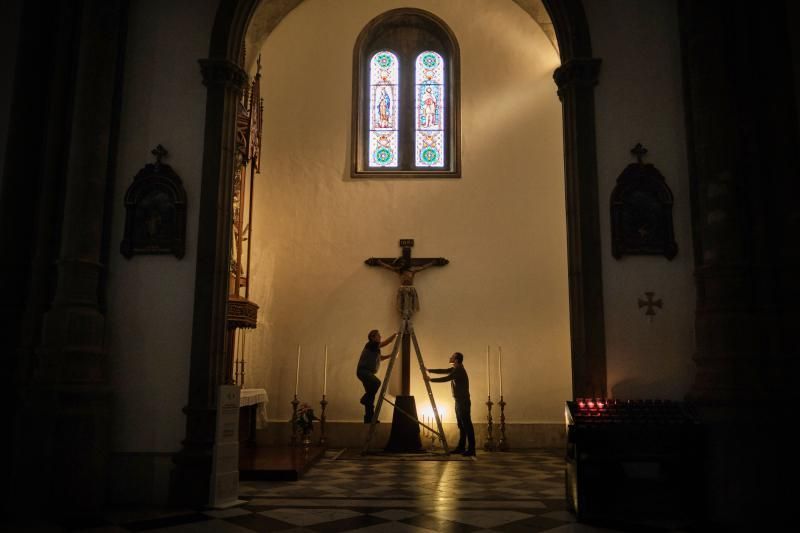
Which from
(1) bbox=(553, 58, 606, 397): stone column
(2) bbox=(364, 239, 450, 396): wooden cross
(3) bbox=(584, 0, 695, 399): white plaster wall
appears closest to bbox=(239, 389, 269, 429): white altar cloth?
(2) bbox=(364, 239, 450, 396): wooden cross

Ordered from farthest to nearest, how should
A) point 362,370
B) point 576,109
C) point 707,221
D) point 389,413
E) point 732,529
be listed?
point 389,413, point 362,370, point 576,109, point 707,221, point 732,529

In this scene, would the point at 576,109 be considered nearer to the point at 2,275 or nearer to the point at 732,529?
the point at 732,529

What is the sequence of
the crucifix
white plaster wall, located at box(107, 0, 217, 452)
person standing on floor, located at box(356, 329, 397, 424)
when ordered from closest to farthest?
1. white plaster wall, located at box(107, 0, 217, 452)
2. the crucifix
3. person standing on floor, located at box(356, 329, 397, 424)

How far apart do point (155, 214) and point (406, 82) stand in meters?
6.78

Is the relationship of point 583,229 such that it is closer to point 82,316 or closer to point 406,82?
point 82,316

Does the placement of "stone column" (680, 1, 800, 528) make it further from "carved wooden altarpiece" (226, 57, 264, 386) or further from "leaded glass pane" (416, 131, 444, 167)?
"leaded glass pane" (416, 131, 444, 167)

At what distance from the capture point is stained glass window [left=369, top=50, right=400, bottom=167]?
38.8ft

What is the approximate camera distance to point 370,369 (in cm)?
1006

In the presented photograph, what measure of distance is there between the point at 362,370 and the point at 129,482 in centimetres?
459

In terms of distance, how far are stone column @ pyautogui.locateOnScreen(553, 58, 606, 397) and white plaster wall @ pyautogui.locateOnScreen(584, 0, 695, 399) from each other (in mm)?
94

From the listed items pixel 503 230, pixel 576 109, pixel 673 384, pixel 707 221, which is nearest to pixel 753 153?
pixel 707 221

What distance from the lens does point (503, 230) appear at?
11164 millimetres

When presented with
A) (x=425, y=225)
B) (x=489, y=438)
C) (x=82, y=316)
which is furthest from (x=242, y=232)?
(x=489, y=438)

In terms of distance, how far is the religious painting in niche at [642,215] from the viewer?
19.9 feet
